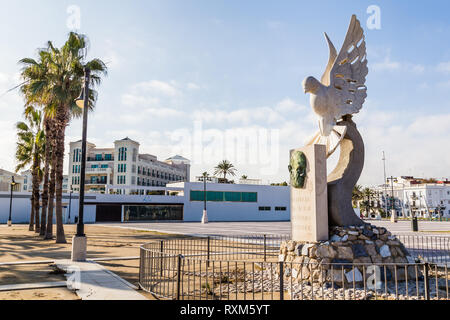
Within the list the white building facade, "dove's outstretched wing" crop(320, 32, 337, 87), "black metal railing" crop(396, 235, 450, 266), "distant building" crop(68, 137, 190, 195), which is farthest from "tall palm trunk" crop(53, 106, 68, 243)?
"distant building" crop(68, 137, 190, 195)

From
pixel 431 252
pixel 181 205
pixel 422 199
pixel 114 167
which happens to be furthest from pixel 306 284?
pixel 422 199

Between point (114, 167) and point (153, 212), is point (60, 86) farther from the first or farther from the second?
point (114, 167)

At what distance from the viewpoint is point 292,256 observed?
403 inches

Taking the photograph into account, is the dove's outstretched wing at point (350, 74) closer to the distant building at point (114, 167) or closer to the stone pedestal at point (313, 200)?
the stone pedestal at point (313, 200)

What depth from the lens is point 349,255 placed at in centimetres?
957

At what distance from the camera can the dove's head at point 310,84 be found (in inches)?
429

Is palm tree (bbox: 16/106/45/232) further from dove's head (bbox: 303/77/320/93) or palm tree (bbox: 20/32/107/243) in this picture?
dove's head (bbox: 303/77/320/93)

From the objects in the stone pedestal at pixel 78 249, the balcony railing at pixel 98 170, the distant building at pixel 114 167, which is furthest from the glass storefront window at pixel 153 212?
the stone pedestal at pixel 78 249

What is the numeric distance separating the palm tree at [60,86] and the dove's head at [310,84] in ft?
43.8

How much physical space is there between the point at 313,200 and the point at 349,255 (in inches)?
67.4
